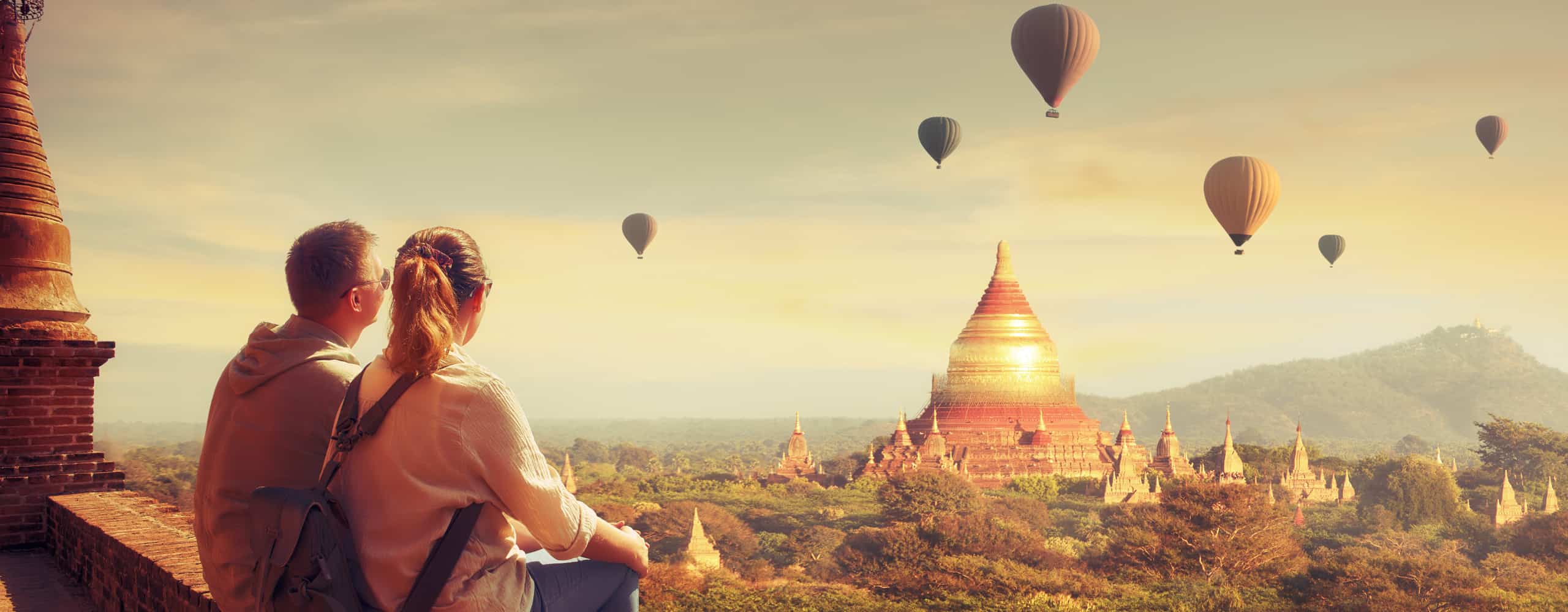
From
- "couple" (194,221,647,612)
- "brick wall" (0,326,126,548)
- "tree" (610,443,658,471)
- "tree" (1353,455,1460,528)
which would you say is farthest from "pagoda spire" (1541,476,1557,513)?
"couple" (194,221,647,612)

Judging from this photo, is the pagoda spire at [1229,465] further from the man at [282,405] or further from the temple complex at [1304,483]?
the man at [282,405]

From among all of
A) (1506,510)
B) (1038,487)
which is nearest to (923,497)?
(1038,487)

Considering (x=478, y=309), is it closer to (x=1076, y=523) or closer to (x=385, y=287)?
(x=385, y=287)

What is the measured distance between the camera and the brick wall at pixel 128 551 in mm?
4098

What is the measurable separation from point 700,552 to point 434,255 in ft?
111

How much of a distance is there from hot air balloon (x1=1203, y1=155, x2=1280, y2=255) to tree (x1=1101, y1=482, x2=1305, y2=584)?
767 cm

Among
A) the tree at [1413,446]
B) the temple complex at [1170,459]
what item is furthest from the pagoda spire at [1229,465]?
the tree at [1413,446]

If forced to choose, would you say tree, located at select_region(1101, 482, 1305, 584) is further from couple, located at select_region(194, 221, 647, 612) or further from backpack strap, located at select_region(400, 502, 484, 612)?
backpack strap, located at select_region(400, 502, 484, 612)

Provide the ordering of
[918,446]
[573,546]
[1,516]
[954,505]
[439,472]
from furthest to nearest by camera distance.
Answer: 1. [918,446]
2. [954,505]
3. [1,516]
4. [573,546]
5. [439,472]

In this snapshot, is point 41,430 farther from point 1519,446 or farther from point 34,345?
point 1519,446

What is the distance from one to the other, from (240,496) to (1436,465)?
64.0 m

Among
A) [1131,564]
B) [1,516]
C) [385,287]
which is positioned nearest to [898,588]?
[1131,564]

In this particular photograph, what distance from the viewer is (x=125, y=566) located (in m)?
4.86

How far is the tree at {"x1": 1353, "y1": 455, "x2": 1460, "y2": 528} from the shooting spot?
5238 cm
